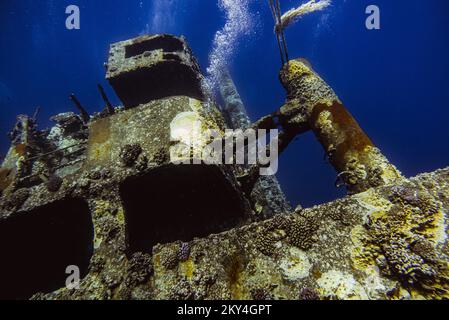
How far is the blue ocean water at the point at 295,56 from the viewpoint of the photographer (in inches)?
2340

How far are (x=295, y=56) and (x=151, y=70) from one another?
318 feet

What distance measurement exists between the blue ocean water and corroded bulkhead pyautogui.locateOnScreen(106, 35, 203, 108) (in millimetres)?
49820

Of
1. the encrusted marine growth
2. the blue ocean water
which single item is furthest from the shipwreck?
the blue ocean water

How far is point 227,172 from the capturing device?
3.94 meters

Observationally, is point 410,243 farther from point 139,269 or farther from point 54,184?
point 54,184

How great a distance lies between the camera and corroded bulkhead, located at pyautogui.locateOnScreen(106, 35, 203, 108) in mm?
5918

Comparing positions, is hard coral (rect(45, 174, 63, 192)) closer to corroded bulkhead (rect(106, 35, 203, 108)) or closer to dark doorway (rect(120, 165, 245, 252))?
dark doorway (rect(120, 165, 245, 252))

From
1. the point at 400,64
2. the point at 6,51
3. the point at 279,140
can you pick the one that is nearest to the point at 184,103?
the point at 279,140

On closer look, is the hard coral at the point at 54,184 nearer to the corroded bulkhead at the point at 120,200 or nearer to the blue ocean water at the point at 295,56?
the corroded bulkhead at the point at 120,200

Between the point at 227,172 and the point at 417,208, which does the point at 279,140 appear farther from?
the point at 417,208

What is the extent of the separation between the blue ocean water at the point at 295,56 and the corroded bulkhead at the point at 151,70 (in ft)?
163

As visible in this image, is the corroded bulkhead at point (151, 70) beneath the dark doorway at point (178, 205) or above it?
above

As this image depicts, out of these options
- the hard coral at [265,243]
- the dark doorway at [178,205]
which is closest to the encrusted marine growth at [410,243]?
the hard coral at [265,243]

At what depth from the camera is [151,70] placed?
5953 mm
